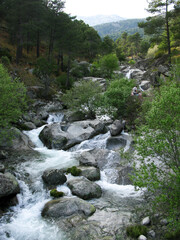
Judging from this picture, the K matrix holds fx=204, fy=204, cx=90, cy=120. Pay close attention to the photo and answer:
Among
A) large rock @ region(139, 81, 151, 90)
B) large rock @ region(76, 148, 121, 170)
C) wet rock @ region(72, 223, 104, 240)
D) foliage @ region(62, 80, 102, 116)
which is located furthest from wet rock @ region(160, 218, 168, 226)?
large rock @ region(139, 81, 151, 90)

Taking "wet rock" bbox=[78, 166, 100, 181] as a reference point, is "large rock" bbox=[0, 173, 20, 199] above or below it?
above

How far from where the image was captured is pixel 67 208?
13039 millimetres

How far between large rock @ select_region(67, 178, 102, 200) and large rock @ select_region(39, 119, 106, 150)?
29.7 feet

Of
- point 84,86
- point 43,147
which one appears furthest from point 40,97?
point 43,147

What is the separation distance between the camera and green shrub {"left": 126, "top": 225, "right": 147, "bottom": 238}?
10.5 m

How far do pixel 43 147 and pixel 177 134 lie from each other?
724 inches

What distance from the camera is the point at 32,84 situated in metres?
41.0

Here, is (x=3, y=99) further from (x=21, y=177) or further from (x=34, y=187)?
(x=34, y=187)

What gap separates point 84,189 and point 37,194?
357cm

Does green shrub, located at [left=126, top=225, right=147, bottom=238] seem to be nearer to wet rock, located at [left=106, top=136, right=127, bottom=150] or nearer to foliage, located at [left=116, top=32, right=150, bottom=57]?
wet rock, located at [left=106, top=136, right=127, bottom=150]

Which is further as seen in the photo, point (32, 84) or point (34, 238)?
point (32, 84)

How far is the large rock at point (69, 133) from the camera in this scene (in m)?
24.6

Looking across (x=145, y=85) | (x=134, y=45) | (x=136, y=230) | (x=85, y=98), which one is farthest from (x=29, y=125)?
(x=134, y=45)

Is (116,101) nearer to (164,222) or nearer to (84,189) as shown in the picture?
(84,189)
